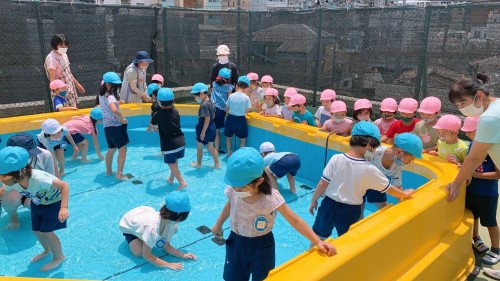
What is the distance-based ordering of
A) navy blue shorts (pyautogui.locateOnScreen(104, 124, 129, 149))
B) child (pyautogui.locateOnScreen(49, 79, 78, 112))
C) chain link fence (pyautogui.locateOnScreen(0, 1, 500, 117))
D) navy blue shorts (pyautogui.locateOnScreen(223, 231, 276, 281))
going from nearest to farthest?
navy blue shorts (pyautogui.locateOnScreen(223, 231, 276, 281)), navy blue shorts (pyautogui.locateOnScreen(104, 124, 129, 149)), child (pyautogui.locateOnScreen(49, 79, 78, 112)), chain link fence (pyautogui.locateOnScreen(0, 1, 500, 117))

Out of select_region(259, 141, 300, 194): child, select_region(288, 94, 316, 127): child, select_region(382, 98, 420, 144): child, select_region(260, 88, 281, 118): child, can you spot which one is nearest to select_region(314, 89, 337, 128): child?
select_region(288, 94, 316, 127): child

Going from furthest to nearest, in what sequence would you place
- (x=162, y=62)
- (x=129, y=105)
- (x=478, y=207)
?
(x=162, y=62), (x=129, y=105), (x=478, y=207)

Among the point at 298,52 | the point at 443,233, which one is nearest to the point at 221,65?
the point at 298,52

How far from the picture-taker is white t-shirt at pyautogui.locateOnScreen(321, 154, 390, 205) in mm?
3033

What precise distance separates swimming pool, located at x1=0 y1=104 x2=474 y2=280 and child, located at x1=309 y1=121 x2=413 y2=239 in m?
1.00

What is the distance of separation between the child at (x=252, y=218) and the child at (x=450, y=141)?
2244 millimetres

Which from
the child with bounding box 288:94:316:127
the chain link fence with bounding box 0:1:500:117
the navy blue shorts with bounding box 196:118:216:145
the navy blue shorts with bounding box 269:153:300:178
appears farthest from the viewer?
the chain link fence with bounding box 0:1:500:117

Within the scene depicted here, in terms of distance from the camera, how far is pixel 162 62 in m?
10.2

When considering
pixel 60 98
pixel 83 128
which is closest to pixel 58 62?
pixel 60 98

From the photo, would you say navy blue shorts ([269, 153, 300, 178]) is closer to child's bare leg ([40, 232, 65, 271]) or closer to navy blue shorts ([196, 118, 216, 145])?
navy blue shorts ([196, 118, 216, 145])

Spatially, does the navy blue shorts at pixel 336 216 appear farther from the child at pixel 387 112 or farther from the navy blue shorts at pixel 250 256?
the child at pixel 387 112

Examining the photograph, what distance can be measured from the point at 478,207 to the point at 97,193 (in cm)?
453

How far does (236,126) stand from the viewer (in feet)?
22.0

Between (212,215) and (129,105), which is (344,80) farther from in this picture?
(212,215)
